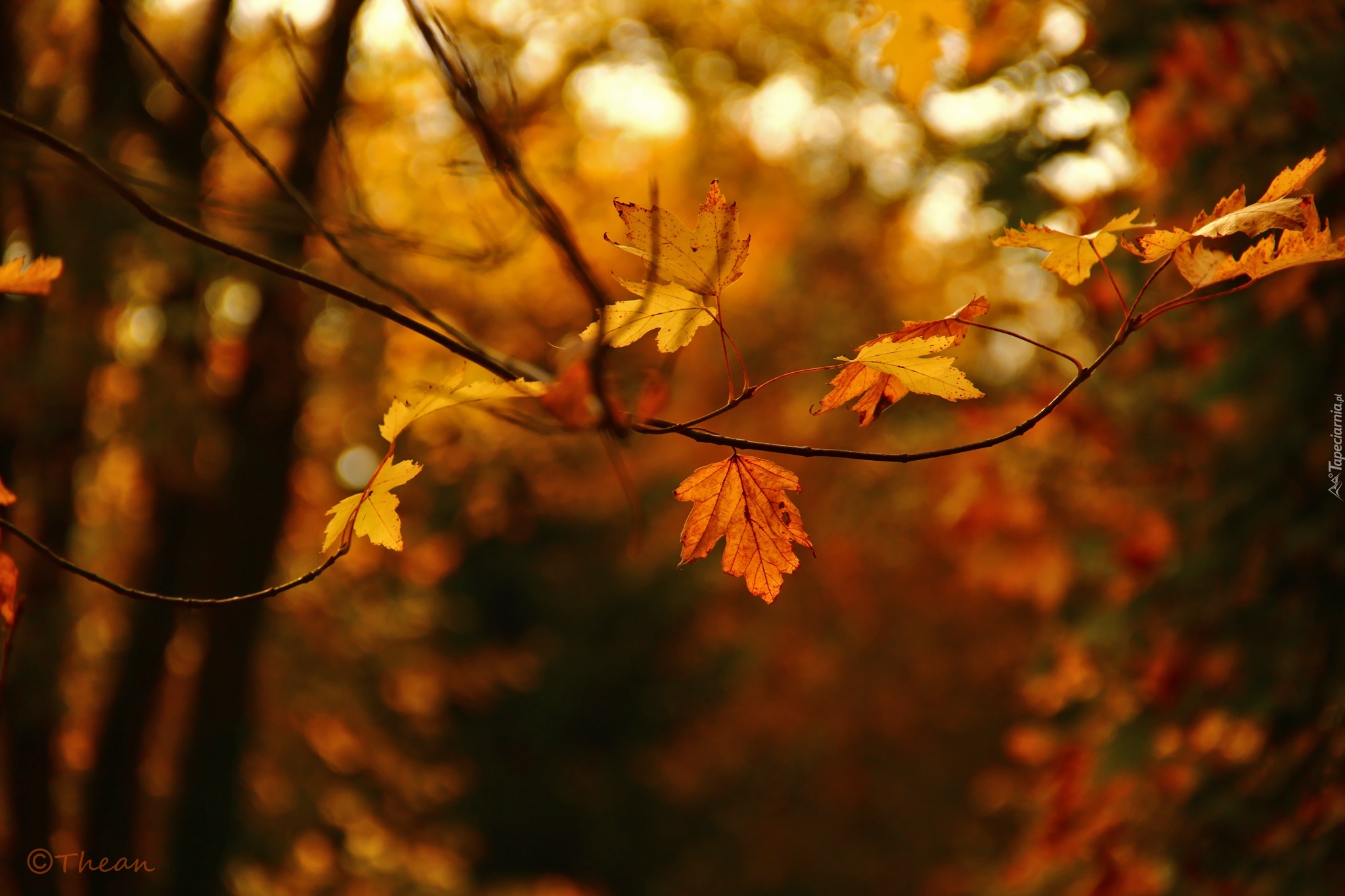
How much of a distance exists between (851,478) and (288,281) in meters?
3.46

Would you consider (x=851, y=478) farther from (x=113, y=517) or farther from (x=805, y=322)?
(x=113, y=517)

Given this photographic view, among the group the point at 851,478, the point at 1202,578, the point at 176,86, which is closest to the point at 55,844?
the point at 176,86

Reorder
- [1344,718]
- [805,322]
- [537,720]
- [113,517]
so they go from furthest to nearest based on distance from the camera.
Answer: [537,720], [805,322], [113,517], [1344,718]

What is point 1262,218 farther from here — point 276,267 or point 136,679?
point 136,679

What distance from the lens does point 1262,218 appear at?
63cm

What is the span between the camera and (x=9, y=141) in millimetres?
1686

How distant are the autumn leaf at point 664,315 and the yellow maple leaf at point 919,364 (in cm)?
11

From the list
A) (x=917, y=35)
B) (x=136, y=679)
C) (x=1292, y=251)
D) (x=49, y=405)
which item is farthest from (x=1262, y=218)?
(x=136, y=679)

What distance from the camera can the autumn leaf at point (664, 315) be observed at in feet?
2.02

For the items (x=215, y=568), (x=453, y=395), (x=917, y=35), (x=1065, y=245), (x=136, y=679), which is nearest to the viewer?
(x=453, y=395)

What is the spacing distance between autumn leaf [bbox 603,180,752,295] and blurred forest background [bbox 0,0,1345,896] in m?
0.09

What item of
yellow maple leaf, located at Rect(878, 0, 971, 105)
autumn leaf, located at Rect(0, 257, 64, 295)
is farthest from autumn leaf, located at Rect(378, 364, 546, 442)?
yellow maple leaf, located at Rect(878, 0, 971, 105)

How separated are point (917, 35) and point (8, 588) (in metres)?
1.45

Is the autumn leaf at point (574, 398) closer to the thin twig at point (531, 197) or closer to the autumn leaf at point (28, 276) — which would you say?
the thin twig at point (531, 197)
